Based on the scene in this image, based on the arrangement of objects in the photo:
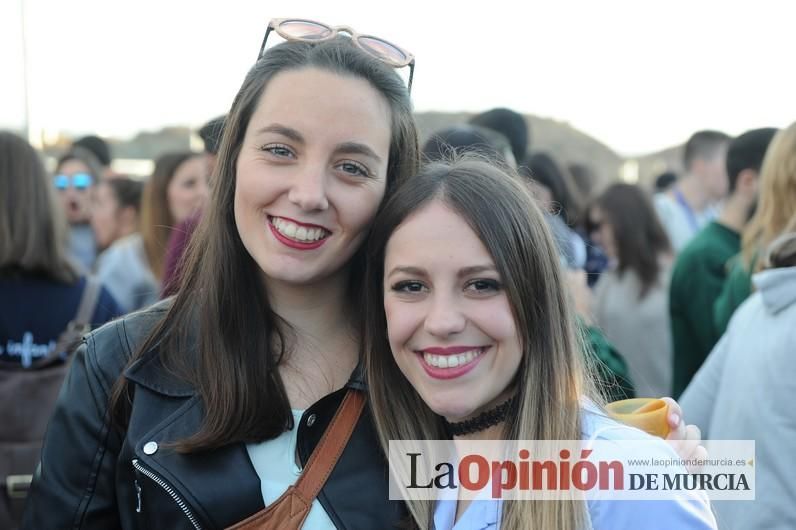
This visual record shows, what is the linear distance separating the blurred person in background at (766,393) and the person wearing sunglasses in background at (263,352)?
1.27 meters

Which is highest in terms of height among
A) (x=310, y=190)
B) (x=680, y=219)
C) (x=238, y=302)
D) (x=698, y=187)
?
(x=310, y=190)

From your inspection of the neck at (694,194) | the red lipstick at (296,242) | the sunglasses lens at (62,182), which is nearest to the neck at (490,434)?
the red lipstick at (296,242)

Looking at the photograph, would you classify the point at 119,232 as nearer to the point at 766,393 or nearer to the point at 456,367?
the point at 766,393

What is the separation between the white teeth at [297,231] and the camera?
2.36 m

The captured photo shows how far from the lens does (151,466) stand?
226 centimetres

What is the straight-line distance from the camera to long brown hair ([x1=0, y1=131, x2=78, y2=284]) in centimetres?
402

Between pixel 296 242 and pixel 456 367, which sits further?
pixel 296 242

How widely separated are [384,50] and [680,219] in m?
6.52

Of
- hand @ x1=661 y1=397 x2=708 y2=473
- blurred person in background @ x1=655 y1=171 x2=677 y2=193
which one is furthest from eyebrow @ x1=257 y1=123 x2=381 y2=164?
blurred person in background @ x1=655 y1=171 x2=677 y2=193

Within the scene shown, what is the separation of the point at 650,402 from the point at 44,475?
150 cm

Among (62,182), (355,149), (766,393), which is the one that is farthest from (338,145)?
(62,182)

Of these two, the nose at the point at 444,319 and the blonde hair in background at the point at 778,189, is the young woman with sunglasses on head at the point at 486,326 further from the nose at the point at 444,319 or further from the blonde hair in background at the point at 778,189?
the blonde hair in background at the point at 778,189

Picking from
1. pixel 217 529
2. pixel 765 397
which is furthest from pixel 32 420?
pixel 765 397

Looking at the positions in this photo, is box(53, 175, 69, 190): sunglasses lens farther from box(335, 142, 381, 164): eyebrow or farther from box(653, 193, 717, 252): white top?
box(335, 142, 381, 164): eyebrow
